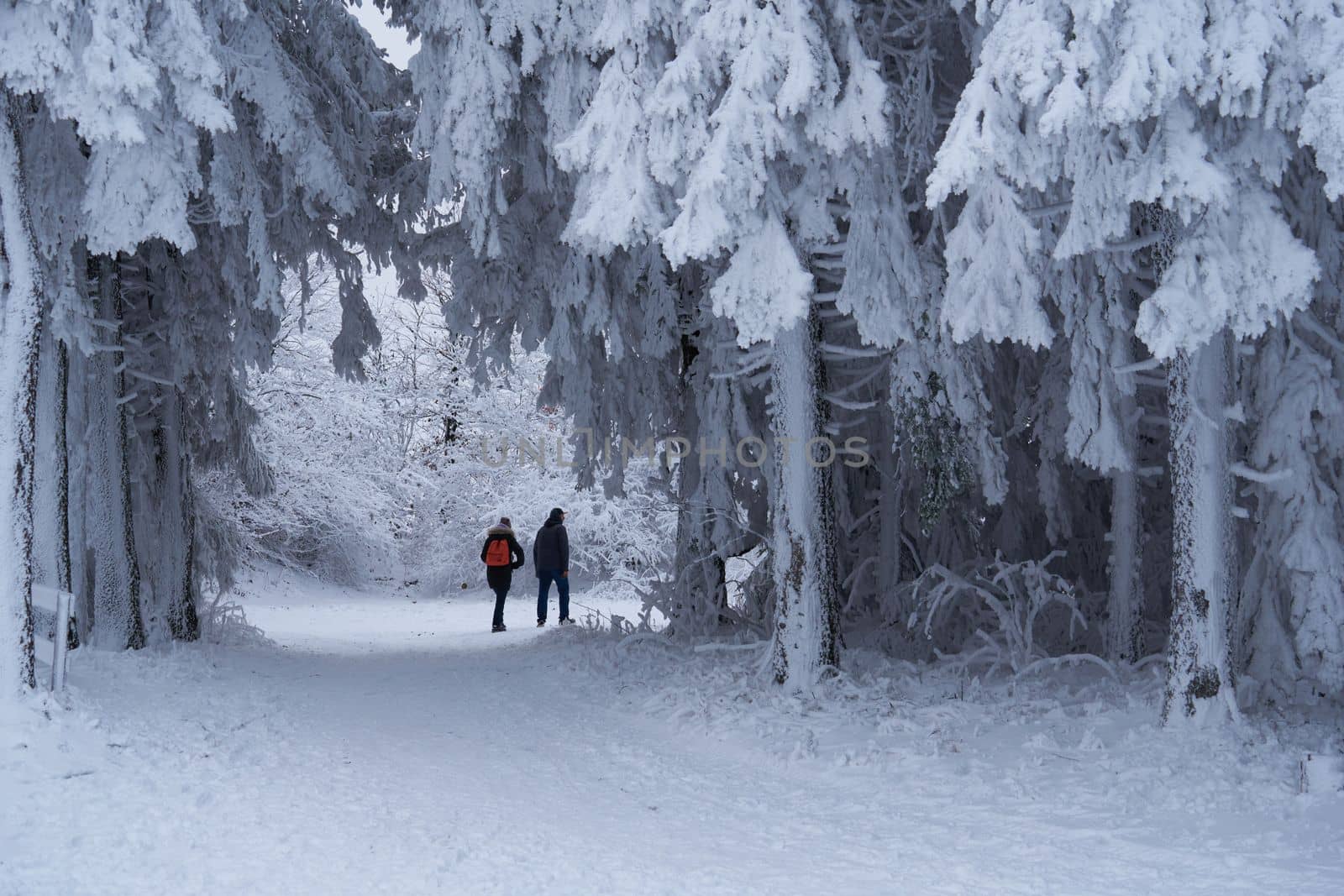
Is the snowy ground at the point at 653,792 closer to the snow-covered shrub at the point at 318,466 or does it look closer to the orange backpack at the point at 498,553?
the orange backpack at the point at 498,553

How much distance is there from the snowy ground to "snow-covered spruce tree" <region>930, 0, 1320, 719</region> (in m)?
1.33

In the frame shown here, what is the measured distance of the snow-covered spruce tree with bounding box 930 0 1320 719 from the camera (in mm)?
5957

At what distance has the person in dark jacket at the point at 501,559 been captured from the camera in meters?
17.2

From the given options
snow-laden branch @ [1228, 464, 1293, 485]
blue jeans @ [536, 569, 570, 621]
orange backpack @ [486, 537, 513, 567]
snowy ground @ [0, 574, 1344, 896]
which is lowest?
snowy ground @ [0, 574, 1344, 896]

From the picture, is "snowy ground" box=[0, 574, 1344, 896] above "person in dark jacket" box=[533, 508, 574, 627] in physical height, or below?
below

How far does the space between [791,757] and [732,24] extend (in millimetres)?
4771

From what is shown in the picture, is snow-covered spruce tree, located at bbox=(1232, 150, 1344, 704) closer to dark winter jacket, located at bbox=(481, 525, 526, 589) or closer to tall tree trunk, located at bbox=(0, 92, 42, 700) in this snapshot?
tall tree trunk, located at bbox=(0, 92, 42, 700)

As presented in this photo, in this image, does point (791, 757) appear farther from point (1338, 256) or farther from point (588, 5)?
point (588, 5)

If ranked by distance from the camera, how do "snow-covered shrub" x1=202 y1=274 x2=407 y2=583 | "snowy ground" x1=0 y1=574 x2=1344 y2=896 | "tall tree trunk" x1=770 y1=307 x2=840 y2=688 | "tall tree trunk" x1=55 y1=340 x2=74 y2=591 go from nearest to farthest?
"snowy ground" x1=0 y1=574 x2=1344 y2=896 → "tall tree trunk" x1=55 y1=340 x2=74 y2=591 → "tall tree trunk" x1=770 y1=307 x2=840 y2=688 → "snow-covered shrub" x1=202 y1=274 x2=407 y2=583

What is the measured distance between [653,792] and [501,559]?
10694mm

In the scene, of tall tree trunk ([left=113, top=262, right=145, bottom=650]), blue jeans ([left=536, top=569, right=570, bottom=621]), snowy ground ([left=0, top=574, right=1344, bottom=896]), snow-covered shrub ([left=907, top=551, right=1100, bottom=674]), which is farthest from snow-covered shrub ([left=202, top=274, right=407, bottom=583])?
snowy ground ([left=0, top=574, right=1344, bottom=896])

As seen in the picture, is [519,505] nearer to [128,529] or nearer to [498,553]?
[498,553]

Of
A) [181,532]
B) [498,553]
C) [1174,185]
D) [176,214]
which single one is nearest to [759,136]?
[1174,185]

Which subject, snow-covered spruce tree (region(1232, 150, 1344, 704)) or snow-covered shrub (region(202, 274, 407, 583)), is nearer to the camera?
snow-covered spruce tree (region(1232, 150, 1344, 704))
